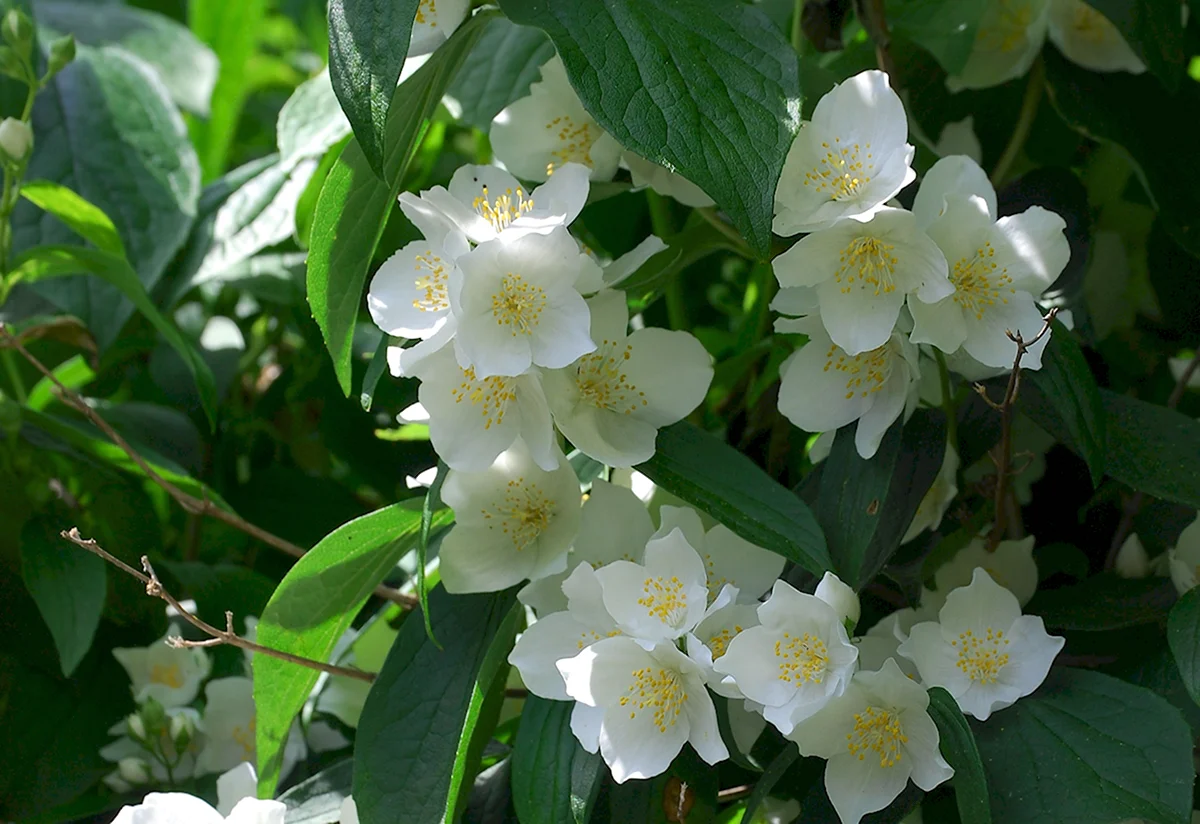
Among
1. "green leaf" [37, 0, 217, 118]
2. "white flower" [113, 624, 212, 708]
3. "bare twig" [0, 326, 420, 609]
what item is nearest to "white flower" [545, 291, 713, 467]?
"bare twig" [0, 326, 420, 609]

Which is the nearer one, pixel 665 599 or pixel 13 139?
pixel 665 599

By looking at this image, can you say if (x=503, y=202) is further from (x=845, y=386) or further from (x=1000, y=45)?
(x=1000, y=45)

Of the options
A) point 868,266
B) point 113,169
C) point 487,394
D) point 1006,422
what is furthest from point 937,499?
point 113,169

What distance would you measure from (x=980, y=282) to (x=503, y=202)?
27 centimetres

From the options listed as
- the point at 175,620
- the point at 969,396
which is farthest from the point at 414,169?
the point at 969,396

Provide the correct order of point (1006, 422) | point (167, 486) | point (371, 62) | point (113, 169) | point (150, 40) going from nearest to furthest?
point (371, 62), point (1006, 422), point (167, 486), point (113, 169), point (150, 40)

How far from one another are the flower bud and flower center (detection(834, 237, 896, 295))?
15 centimetres

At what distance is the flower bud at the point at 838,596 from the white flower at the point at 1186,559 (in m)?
0.25

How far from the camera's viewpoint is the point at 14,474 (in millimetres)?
946

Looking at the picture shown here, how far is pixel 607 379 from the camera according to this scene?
686 mm

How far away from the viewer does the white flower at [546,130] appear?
775mm

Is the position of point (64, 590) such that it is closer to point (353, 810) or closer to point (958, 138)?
point (353, 810)

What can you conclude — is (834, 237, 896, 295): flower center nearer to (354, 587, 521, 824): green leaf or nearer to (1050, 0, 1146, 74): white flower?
(354, 587, 521, 824): green leaf

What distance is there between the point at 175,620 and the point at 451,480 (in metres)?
0.42
